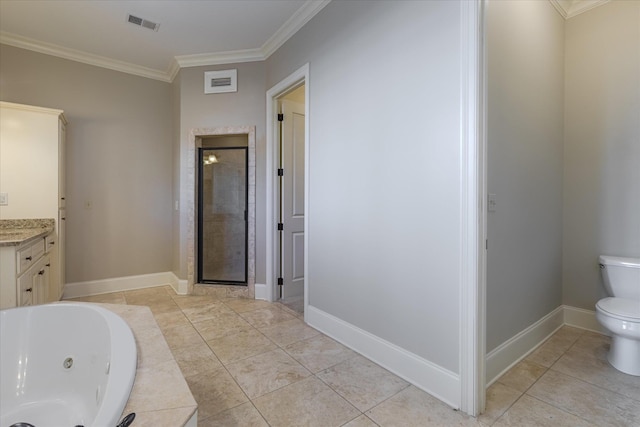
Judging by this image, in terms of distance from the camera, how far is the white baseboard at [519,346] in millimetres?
1856

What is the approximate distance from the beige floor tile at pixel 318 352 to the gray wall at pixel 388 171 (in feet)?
0.74

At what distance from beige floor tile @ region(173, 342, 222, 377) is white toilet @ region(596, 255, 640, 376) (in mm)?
2630

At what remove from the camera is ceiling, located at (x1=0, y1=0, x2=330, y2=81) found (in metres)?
2.68

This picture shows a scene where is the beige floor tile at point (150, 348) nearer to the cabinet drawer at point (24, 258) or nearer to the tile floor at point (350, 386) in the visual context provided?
the tile floor at point (350, 386)

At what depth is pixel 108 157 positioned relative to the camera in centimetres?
374

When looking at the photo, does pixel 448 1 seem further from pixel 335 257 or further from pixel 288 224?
pixel 288 224

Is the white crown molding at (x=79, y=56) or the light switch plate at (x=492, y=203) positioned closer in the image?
the light switch plate at (x=492, y=203)

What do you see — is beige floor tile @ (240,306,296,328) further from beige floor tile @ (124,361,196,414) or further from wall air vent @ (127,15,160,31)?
wall air vent @ (127,15,160,31)

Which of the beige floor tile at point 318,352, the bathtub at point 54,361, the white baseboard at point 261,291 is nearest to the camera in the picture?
the bathtub at point 54,361

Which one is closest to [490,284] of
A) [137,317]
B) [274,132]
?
[137,317]

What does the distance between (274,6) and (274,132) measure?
1180 mm

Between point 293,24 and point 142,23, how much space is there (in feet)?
4.94

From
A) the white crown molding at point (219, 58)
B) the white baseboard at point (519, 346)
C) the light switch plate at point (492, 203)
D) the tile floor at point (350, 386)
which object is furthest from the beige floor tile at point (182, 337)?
the white crown molding at point (219, 58)

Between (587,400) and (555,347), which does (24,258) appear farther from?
(555,347)
